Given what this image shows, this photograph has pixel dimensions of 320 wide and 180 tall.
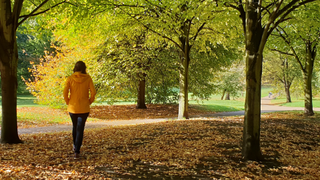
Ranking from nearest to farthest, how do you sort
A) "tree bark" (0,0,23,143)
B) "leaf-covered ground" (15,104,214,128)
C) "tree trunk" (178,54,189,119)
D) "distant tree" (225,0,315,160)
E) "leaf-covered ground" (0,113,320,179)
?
1. "leaf-covered ground" (0,113,320,179)
2. "distant tree" (225,0,315,160)
3. "tree bark" (0,0,23,143)
4. "tree trunk" (178,54,189,119)
5. "leaf-covered ground" (15,104,214,128)

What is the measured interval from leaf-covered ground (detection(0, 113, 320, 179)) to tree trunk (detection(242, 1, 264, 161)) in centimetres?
43

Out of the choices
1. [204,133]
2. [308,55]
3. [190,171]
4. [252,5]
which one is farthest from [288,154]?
[308,55]

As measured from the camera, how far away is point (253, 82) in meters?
5.88

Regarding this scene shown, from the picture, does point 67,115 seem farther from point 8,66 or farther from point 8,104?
point 8,66

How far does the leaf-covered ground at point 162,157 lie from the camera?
4.72m

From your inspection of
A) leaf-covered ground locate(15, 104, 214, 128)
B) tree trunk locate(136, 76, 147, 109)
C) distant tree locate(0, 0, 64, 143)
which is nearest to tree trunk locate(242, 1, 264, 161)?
distant tree locate(0, 0, 64, 143)

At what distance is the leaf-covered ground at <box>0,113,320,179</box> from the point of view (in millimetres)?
4719

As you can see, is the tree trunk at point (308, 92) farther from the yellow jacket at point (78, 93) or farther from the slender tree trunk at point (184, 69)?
the yellow jacket at point (78, 93)

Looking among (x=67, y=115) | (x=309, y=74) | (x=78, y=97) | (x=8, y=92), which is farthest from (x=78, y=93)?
(x=309, y=74)

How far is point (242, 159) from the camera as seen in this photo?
239 inches

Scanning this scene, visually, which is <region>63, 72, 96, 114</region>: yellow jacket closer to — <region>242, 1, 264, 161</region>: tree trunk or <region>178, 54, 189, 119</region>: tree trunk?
<region>242, 1, 264, 161</region>: tree trunk

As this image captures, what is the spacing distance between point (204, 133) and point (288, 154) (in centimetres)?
284

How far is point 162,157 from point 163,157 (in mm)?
24

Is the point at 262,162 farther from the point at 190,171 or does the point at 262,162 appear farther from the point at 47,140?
the point at 47,140
